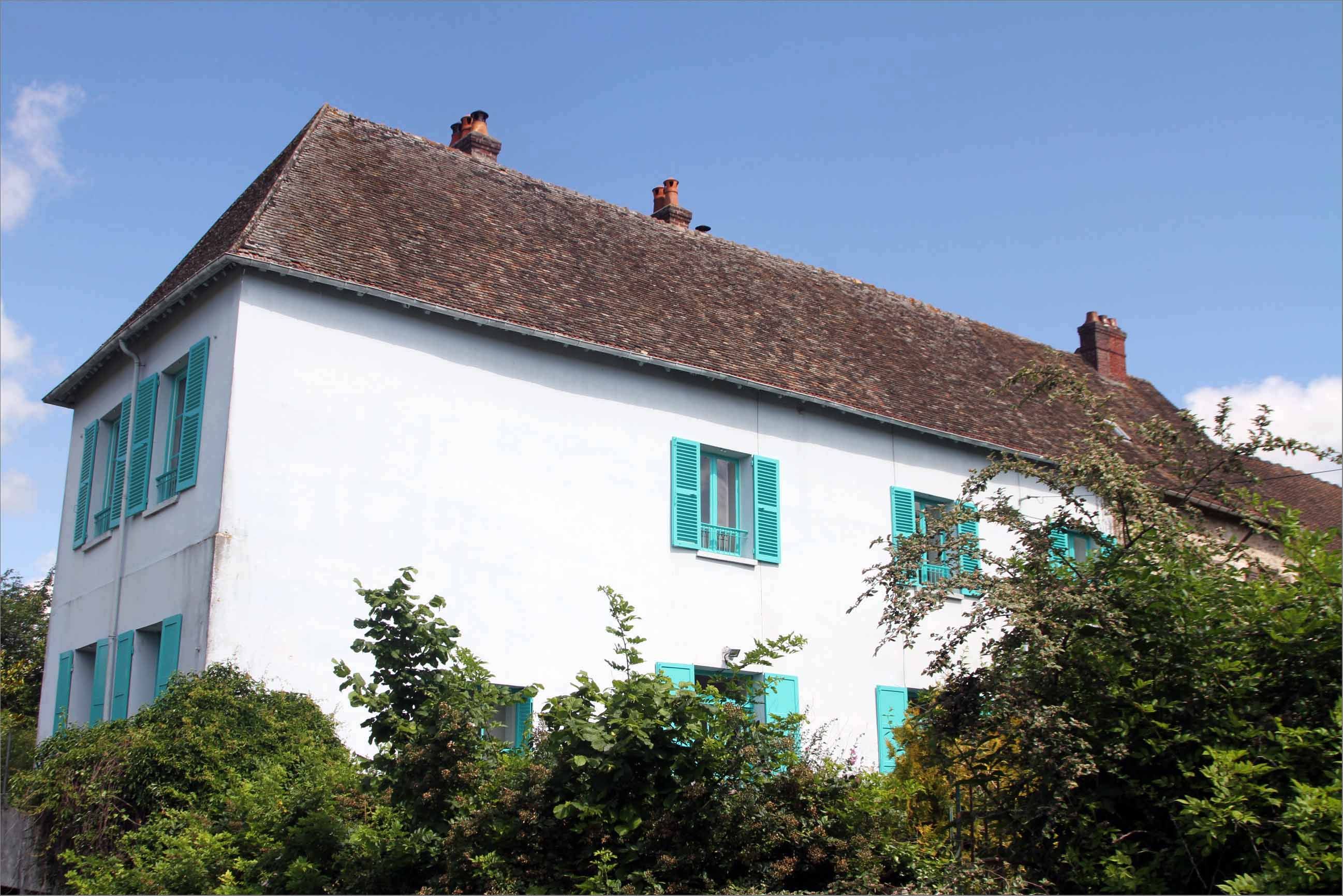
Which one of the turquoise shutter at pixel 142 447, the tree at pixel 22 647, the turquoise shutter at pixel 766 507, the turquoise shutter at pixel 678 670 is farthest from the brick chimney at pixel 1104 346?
the tree at pixel 22 647

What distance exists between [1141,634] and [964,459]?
12908 millimetres

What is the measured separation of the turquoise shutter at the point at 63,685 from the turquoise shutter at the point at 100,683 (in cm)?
85

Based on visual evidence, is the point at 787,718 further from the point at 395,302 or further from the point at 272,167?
the point at 272,167

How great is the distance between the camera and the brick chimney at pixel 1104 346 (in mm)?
29125

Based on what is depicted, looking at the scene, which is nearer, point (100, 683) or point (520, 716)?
point (520, 716)

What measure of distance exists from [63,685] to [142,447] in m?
3.60

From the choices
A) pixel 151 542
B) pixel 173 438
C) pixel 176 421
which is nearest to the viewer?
pixel 151 542

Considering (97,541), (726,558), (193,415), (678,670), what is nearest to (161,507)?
(193,415)

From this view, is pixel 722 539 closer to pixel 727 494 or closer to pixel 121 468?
pixel 727 494

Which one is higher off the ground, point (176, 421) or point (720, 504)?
point (176, 421)

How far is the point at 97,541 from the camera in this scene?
649 inches

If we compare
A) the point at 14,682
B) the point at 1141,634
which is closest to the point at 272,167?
the point at 1141,634

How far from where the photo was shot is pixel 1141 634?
23.5 ft

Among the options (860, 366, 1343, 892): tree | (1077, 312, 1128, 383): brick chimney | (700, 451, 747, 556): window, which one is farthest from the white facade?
(1077, 312, 1128, 383): brick chimney
